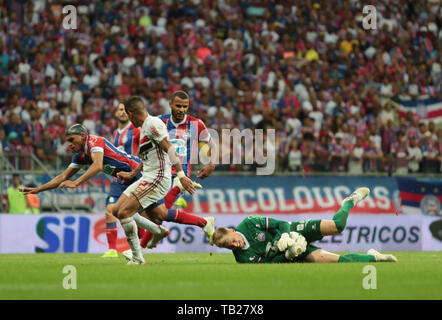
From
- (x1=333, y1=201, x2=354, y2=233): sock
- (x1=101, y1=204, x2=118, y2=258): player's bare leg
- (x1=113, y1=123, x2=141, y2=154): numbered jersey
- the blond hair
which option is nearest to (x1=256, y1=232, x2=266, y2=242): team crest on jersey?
A: the blond hair

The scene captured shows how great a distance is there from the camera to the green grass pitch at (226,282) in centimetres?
811

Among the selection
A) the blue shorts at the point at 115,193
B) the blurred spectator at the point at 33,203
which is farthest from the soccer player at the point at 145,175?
the blurred spectator at the point at 33,203

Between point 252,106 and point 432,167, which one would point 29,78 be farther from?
point 432,167

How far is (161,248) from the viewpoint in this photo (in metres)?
19.2

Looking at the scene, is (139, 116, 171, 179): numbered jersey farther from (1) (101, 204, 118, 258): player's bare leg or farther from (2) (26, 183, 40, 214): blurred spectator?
(2) (26, 183, 40, 214): blurred spectator

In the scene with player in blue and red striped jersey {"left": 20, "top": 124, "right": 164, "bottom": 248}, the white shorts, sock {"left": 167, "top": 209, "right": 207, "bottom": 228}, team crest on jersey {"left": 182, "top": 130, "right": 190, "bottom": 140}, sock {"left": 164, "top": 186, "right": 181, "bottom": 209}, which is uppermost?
team crest on jersey {"left": 182, "top": 130, "right": 190, "bottom": 140}

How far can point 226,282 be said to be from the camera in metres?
9.27

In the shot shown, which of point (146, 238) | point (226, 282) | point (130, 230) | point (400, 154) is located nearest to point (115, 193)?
point (146, 238)

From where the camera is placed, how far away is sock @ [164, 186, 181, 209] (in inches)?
548

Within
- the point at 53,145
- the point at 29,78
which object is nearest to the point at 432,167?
the point at 53,145

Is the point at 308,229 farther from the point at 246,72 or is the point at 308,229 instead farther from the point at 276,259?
the point at 246,72

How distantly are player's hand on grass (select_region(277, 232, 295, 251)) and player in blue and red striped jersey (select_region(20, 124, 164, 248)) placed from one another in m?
2.79

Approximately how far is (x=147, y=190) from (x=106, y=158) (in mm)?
1649

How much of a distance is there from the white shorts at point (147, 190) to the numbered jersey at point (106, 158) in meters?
1.19
